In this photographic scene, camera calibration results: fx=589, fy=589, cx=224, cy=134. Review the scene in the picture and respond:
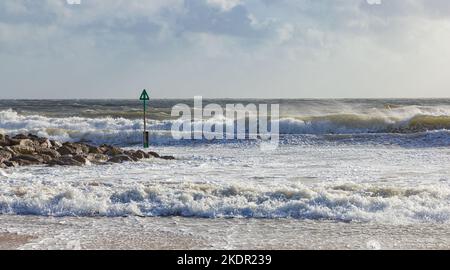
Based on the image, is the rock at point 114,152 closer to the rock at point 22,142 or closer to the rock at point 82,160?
the rock at point 82,160

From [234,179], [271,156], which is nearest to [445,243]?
[234,179]

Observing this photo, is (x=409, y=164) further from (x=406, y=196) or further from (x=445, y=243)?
(x=445, y=243)

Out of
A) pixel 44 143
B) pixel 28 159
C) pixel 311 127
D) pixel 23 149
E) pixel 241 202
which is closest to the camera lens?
pixel 241 202

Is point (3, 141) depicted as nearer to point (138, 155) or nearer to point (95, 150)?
point (95, 150)

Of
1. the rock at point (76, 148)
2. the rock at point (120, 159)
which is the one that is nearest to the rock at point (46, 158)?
the rock at point (76, 148)

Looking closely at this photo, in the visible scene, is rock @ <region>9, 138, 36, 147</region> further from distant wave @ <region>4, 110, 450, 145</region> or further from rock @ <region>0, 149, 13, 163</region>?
distant wave @ <region>4, 110, 450, 145</region>

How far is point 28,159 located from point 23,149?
1482 millimetres

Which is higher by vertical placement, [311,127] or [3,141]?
[3,141]

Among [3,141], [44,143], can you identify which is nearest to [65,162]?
[44,143]

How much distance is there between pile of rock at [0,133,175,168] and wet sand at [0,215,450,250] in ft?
20.1

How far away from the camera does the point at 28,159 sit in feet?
43.8

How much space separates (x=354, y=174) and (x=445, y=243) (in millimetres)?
5188

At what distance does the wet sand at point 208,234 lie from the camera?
5688mm
